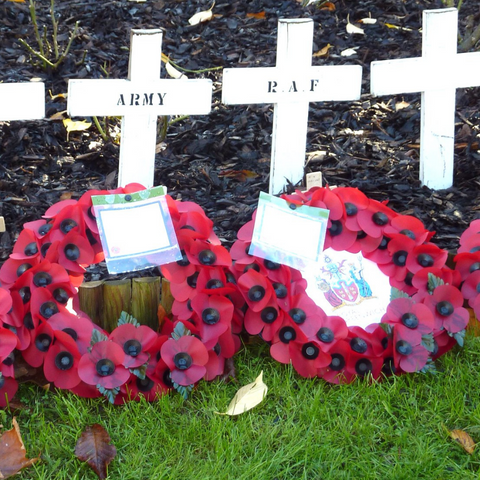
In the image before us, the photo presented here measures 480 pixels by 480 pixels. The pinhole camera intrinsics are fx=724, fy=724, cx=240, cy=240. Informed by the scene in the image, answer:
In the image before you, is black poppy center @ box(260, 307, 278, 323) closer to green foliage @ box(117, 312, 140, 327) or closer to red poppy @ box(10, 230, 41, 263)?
green foliage @ box(117, 312, 140, 327)

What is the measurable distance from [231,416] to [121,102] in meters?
1.32

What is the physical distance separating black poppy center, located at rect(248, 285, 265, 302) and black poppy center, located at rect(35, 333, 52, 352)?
2.21ft

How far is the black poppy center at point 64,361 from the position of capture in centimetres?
231

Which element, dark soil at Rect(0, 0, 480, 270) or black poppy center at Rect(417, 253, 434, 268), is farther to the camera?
dark soil at Rect(0, 0, 480, 270)

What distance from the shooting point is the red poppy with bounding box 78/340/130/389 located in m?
2.25

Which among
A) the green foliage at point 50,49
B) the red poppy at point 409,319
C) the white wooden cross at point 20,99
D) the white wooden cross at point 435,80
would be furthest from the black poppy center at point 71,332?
the green foliage at point 50,49

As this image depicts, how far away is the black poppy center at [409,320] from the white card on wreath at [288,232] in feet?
1.19

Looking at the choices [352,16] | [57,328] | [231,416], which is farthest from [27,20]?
[231,416]

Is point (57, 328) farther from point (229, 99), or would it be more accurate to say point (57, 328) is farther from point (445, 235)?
point (445, 235)

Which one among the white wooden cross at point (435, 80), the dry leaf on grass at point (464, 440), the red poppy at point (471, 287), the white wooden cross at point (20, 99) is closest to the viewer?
the dry leaf on grass at point (464, 440)

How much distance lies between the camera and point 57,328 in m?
2.34

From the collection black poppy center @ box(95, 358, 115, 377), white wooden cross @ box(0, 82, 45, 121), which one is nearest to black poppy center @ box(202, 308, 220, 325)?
black poppy center @ box(95, 358, 115, 377)

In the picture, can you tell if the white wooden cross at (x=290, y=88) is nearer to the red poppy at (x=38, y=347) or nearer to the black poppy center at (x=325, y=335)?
the black poppy center at (x=325, y=335)

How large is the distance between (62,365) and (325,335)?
0.86 m
